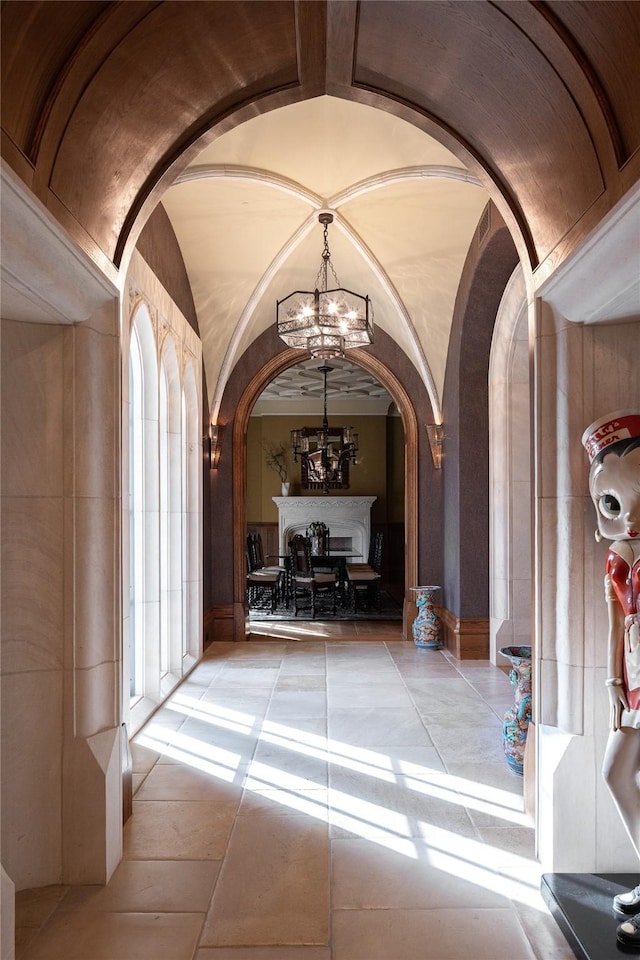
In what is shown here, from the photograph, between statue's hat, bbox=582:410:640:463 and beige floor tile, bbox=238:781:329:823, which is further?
beige floor tile, bbox=238:781:329:823

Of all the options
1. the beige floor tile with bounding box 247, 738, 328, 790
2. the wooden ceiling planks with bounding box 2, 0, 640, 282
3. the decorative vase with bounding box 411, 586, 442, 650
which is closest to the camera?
the wooden ceiling planks with bounding box 2, 0, 640, 282

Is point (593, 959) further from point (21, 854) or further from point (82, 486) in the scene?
point (82, 486)

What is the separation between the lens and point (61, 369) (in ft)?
8.44

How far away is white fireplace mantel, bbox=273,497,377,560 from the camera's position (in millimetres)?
13430

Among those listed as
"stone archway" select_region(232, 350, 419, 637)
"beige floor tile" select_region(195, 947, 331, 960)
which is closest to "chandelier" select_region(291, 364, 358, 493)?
"stone archway" select_region(232, 350, 419, 637)

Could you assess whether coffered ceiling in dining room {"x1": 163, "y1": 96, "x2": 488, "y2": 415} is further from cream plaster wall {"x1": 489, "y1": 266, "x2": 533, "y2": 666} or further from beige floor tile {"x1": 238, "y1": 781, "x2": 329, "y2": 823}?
beige floor tile {"x1": 238, "y1": 781, "x2": 329, "y2": 823}

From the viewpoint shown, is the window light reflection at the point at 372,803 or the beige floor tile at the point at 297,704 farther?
the beige floor tile at the point at 297,704

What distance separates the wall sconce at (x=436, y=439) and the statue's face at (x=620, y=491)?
509cm

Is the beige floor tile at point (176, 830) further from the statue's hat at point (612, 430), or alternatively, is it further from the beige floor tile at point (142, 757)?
the statue's hat at point (612, 430)

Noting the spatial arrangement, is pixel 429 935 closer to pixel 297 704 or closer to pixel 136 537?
pixel 297 704

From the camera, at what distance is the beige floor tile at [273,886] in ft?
7.27

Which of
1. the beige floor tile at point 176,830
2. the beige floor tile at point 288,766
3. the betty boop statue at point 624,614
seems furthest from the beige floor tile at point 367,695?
the betty boop statue at point 624,614

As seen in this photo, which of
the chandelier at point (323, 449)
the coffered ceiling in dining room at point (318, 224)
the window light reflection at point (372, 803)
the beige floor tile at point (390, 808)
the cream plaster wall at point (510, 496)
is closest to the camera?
the window light reflection at point (372, 803)

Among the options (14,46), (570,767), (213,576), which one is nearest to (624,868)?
(570,767)
